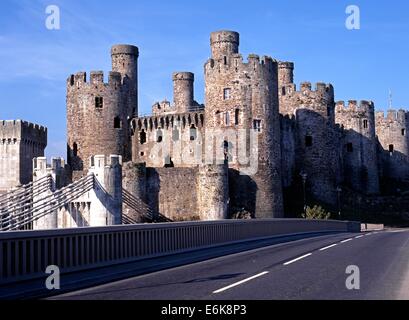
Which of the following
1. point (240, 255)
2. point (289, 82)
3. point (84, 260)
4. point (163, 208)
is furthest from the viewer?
point (289, 82)

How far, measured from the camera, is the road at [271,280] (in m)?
12.1

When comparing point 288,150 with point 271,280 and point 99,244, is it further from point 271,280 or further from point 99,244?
point 271,280

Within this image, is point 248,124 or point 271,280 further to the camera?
point 248,124

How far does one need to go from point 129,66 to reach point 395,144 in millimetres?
34873

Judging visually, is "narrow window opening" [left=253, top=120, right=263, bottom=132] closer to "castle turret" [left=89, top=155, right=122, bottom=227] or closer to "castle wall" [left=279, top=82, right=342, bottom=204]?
"castle wall" [left=279, top=82, right=342, bottom=204]

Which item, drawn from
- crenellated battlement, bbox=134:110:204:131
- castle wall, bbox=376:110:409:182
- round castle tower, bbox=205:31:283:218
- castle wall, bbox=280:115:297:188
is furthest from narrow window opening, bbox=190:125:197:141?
castle wall, bbox=376:110:409:182

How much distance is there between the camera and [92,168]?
4347cm

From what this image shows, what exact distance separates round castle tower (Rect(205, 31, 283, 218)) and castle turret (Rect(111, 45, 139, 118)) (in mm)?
10318

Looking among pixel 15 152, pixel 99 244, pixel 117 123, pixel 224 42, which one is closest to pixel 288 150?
pixel 224 42

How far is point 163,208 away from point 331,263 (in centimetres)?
3365

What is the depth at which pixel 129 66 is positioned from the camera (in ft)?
208

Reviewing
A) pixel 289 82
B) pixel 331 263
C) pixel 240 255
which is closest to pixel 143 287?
pixel 331 263

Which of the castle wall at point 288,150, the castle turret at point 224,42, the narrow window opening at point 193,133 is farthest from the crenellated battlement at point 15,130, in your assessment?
the castle wall at point 288,150
